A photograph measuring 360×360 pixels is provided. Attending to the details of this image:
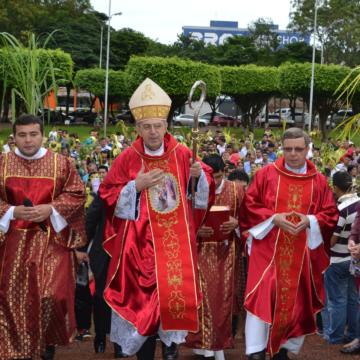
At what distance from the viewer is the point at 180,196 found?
4.54 m

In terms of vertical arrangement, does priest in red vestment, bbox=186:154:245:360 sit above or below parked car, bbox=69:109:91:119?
below

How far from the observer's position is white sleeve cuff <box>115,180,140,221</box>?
4316 millimetres

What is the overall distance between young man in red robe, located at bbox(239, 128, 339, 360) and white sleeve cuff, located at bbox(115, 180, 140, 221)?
114cm

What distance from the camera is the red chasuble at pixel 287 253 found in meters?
4.88

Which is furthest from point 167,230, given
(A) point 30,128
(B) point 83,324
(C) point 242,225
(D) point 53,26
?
(D) point 53,26

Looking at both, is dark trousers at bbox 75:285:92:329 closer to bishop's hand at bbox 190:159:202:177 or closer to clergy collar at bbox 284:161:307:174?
bishop's hand at bbox 190:159:202:177

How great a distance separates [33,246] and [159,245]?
102 cm

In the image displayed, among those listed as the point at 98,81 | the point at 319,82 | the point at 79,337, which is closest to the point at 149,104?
the point at 79,337

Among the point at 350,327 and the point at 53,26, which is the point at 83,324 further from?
the point at 53,26

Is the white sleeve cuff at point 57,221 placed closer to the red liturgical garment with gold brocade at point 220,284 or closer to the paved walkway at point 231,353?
the paved walkway at point 231,353

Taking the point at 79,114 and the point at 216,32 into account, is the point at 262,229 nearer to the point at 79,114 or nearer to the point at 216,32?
the point at 79,114

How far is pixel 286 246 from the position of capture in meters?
4.98

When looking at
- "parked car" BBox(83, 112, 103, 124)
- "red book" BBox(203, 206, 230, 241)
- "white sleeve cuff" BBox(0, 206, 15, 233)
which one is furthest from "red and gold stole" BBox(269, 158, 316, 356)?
"parked car" BBox(83, 112, 103, 124)

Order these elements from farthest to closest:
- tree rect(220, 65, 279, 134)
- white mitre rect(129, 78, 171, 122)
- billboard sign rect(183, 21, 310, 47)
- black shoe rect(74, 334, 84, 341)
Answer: billboard sign rect(183, 21, 310, 47) < tree rect(220, 65, 279, 134) < black shoe rect(74, 334, 84, 341) < white mitre rect(129, 78, 171, 122)
